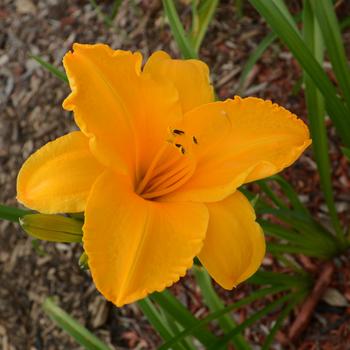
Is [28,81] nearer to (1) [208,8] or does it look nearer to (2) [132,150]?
(1) [208,8]

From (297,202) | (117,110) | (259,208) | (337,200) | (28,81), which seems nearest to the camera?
(117,110)

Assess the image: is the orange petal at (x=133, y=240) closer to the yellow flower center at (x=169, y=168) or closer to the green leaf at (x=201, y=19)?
the yellow flower center at (x=169, y=168)

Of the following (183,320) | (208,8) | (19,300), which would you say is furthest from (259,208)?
(19,300)

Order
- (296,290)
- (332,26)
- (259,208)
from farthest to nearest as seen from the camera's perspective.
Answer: (296,290)
(259,208)
(332,26)

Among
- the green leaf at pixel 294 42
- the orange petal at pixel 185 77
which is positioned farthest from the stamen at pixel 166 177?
the green leaf at pixel 294 42

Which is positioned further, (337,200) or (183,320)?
(337,200)

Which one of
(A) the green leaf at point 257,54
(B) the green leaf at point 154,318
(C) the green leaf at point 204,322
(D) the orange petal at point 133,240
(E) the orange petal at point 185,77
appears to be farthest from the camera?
(A) the green leaf at point 257,54
